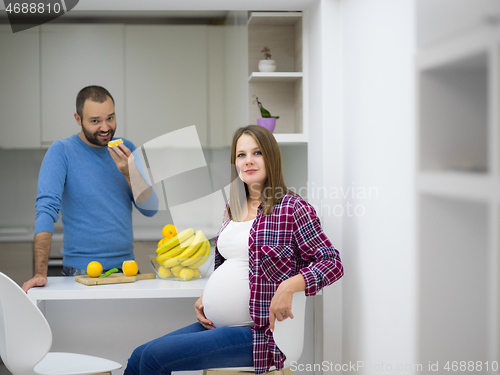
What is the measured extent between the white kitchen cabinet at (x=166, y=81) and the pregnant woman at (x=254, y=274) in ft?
5.78

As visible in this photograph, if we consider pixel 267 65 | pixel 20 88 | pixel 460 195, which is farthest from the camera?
pixel 20 88

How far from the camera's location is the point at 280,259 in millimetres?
1270

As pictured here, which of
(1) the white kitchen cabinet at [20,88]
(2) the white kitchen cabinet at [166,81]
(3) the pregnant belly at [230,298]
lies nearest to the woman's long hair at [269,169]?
(3) the pregnant belly at [230,298]

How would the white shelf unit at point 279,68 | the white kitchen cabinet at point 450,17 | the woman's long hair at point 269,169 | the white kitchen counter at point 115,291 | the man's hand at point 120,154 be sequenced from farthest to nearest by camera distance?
the white shelf unit at point 279,68 → the man's hand at point 120,154 → the white kitchen counter at point 115,291 → the woman's long hair at point 269,169 → the white kitchen cabinet at point 450,17

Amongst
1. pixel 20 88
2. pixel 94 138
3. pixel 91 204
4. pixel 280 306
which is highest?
pixel 20 88

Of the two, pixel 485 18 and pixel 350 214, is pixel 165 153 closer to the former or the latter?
pixel 350 214

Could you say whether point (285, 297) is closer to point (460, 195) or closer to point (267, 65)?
point (460, 195)

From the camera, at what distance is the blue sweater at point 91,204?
5.77 ft

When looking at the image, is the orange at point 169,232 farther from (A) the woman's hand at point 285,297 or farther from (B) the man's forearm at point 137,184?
(A) the woman's hand at point 285,297

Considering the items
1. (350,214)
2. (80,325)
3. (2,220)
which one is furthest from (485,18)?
(2,220)

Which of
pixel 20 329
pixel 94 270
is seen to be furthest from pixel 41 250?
pixel 20 329

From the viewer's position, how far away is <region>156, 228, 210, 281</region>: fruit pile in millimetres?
1571

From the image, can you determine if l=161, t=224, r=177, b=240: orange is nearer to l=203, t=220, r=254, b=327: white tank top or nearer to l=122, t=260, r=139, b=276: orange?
l=122, t=260, r=139, b=276: orange

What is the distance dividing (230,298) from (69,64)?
238cm
